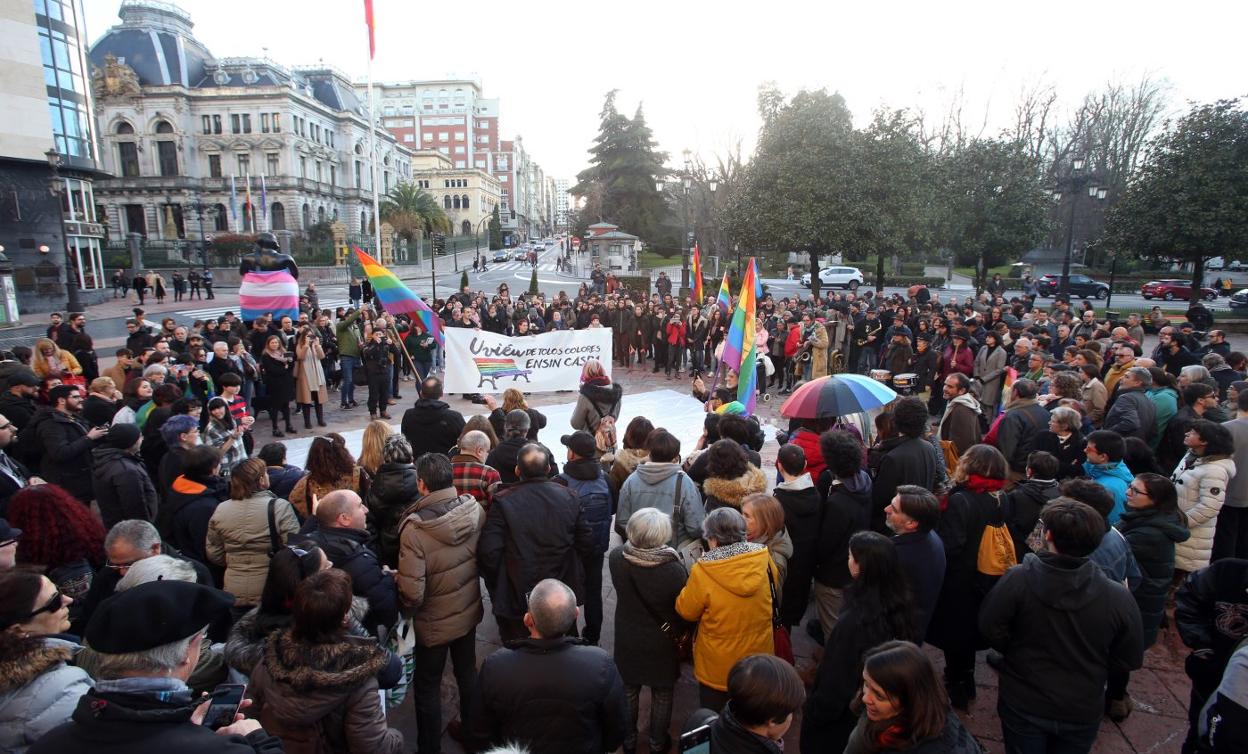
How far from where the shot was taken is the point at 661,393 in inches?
524

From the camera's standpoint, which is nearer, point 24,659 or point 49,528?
point 24,659

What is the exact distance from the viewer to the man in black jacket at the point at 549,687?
2.66 meters

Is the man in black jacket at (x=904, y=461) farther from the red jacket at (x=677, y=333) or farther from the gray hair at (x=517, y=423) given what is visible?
the red jacket at (x=677, y=333)

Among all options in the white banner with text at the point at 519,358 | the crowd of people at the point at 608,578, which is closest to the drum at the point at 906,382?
the crowd of people at the point at 608,578

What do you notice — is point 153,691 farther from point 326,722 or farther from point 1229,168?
point 1229,168

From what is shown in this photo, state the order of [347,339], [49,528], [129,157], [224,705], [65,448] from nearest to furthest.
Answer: [224,705]
[49,528]
[65,448]
[347,339]
[129,157]

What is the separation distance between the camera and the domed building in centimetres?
6238

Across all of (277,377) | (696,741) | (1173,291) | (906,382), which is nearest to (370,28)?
(277,377)

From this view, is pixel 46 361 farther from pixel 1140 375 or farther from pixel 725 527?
pixel 1140 375

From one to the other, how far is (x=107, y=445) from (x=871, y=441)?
6.67 m

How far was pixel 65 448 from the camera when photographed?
5590 millimetres

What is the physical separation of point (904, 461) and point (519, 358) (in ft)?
22.4

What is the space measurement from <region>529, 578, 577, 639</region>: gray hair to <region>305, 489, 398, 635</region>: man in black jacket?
3.40 feet

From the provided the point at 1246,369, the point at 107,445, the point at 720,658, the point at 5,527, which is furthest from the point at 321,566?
the point at 1246,369
